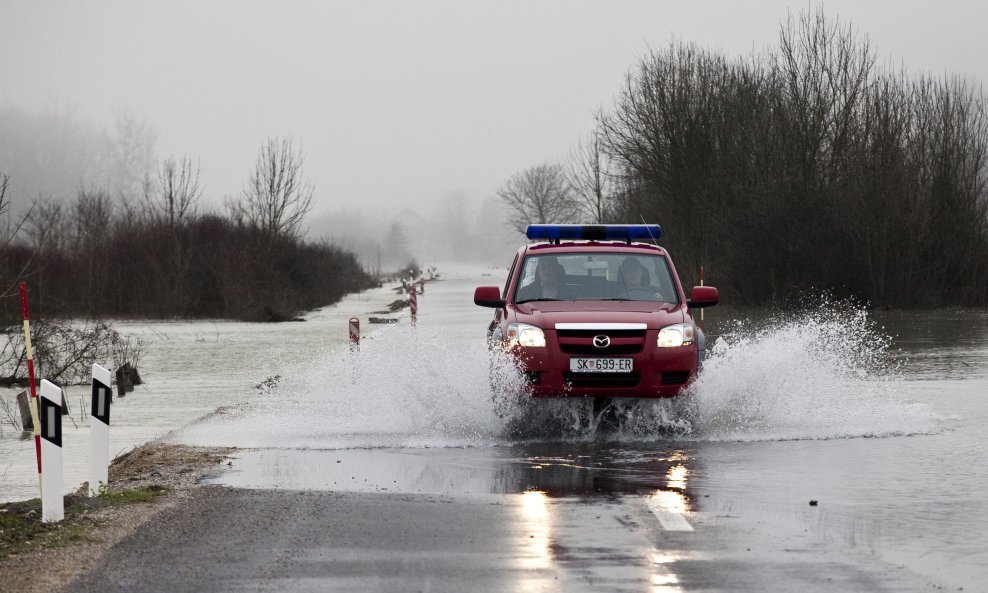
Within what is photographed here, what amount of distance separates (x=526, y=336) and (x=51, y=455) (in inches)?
191

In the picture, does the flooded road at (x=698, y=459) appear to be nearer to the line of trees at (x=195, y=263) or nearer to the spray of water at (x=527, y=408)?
the spray of water at (x=527, y=408)

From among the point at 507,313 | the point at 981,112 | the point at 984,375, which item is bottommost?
the point at 984,375

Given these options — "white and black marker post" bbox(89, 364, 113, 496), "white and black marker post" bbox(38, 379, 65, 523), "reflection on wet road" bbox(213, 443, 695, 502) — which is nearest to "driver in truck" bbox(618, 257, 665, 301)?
"reflection on wet road" bbox(213, 443, 695, 502)

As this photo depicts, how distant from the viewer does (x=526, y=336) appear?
12102 mm

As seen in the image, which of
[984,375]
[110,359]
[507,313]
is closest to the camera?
[507,313]

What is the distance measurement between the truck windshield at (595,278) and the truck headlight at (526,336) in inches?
38.7

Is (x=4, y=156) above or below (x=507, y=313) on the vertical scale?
above

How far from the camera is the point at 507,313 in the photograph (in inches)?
500

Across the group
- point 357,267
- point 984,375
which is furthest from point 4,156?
point 984,375

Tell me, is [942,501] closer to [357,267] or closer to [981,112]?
[981,112]

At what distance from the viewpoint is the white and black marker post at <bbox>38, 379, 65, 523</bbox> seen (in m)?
8.27

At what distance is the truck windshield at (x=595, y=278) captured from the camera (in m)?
13.2

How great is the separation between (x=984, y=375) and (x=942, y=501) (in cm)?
1138

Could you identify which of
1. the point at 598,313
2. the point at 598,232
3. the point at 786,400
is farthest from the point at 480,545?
the point at 786,400
